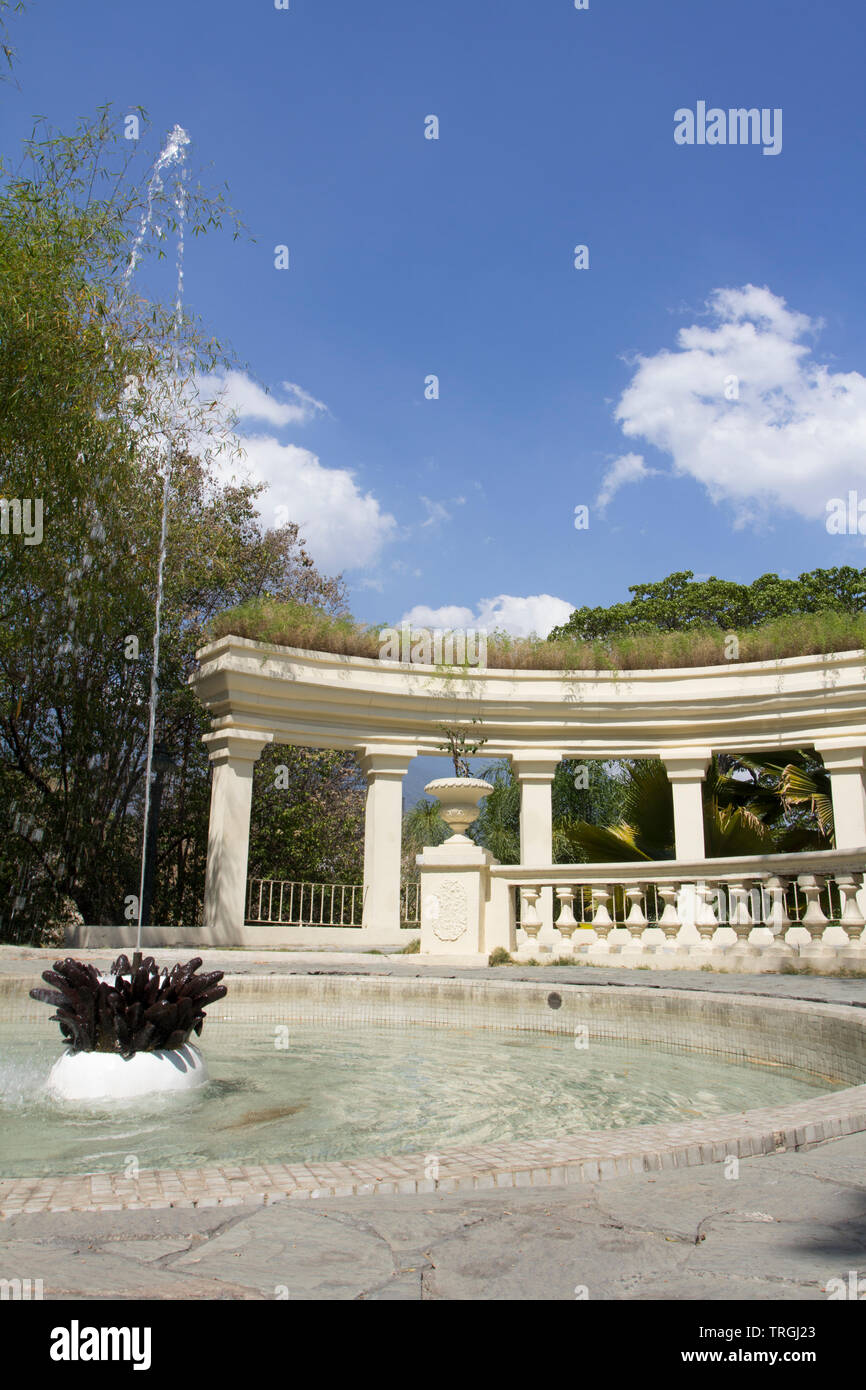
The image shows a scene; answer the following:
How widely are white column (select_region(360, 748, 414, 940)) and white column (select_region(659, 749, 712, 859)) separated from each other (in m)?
4.80

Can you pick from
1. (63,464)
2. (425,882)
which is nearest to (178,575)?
(63,464)

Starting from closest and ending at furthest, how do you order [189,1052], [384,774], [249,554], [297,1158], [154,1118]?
[297,1158]
[154,1118]
[189,1052]
[384,774]
[249,554]

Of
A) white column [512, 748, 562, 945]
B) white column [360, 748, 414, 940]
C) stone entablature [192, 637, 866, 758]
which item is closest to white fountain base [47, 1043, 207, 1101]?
stone entablature [192, 637, 866, 758]

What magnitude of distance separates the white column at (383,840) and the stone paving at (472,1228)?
12891 mm

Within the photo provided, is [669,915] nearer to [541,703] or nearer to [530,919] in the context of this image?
[530,919]

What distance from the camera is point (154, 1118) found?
4402mm

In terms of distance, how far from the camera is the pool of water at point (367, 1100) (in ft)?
12.3

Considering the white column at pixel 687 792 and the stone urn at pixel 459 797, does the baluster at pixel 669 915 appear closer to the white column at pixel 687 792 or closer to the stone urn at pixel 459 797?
Result: the stone urn at pixel 459 797

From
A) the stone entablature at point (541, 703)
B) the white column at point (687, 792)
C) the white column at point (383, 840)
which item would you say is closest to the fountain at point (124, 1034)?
the stone entablature at point (541, 703)

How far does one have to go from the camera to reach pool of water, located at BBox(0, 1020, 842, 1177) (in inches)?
148

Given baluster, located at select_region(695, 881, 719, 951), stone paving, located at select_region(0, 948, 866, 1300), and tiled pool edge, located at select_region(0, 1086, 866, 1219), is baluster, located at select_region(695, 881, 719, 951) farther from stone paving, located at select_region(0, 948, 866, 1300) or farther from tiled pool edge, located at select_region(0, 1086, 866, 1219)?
stone paving, located at select_region(0, 948, 866, 1300)

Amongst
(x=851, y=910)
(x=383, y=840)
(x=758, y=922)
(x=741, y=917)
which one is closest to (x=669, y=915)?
(x=741, y=917)
